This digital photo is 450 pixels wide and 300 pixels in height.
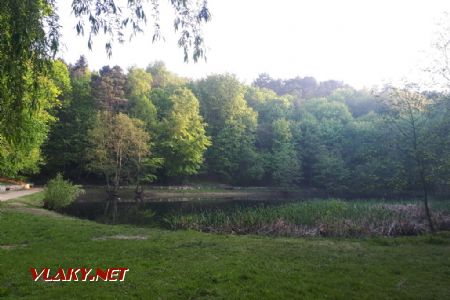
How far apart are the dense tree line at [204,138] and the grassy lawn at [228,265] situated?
20.3m

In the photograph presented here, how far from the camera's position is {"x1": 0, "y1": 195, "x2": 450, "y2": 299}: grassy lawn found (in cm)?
616

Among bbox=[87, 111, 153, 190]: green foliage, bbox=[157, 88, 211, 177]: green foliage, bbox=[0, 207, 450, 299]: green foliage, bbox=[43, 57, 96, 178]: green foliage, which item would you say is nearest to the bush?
bbox=[0, 207, 450, 299]: green foliage

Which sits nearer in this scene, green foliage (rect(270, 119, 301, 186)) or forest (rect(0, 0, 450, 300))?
forest (rect(0, 0, 450, 300))

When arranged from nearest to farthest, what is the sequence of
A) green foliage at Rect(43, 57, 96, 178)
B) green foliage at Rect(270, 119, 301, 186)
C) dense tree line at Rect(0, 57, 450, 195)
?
dense tree line at Rect(0, 57, 450, 195) → green foliage at Rect(43, 57, 96, 178) → green foliage at Rect(270, 119, 301, 186)

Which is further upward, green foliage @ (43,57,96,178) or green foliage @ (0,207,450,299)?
green foliage @ (43,57,96,178)

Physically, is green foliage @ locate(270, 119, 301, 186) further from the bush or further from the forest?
the bush

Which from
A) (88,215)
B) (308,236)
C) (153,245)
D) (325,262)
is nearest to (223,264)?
(325,262)

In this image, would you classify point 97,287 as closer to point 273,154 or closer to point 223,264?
point 223,264

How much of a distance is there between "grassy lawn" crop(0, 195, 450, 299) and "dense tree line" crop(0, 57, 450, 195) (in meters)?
20.3

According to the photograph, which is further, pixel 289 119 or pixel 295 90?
pixel 295 90

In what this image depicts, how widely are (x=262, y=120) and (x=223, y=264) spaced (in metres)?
47.6

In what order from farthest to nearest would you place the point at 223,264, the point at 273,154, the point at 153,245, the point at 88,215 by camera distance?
the point at 273,154 < the point at 88,215 < the point at 153,245 < the point at 223,264

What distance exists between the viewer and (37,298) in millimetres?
5668

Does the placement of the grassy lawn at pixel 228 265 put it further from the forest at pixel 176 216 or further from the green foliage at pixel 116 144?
the green foliage at pixel 116 144
